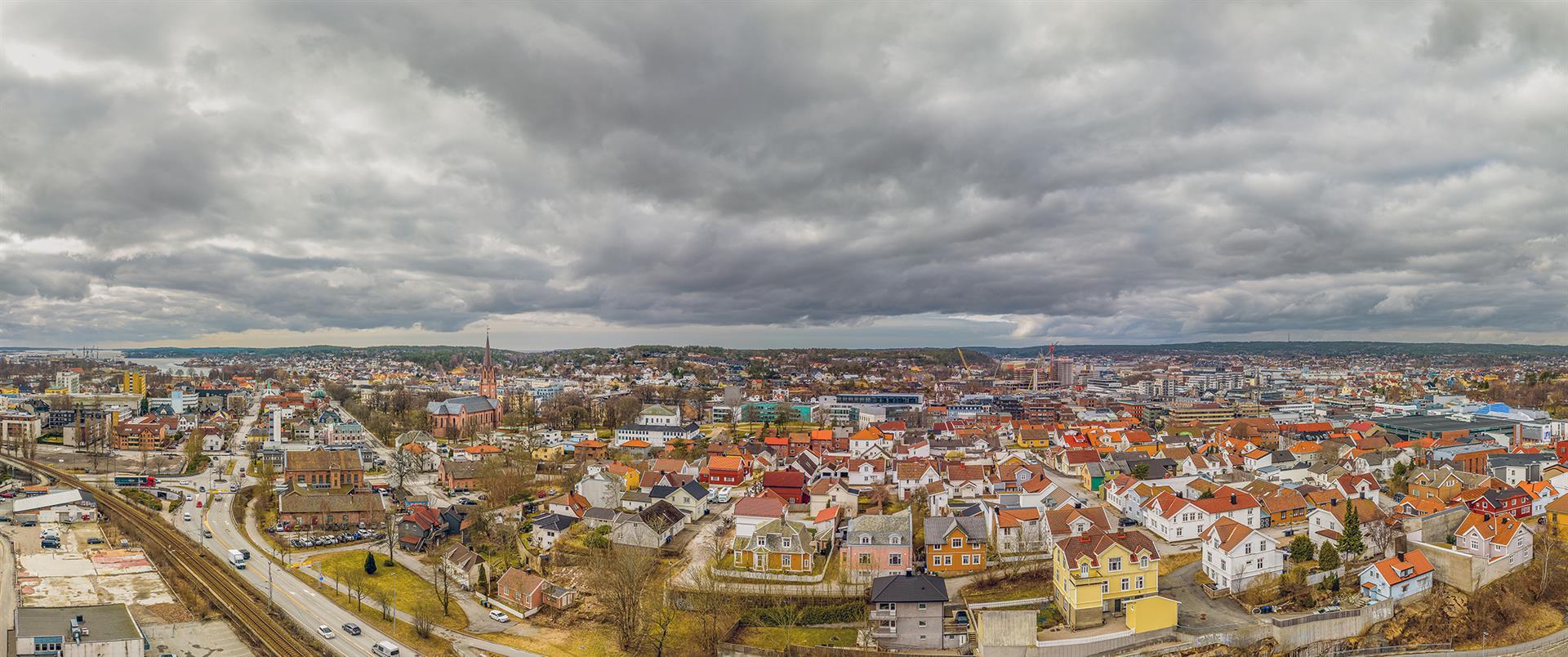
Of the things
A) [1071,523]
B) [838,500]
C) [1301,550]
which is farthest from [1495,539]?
[838,500]

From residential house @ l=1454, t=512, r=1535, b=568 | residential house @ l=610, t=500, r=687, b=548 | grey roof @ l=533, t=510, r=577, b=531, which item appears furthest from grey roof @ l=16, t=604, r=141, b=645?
residential house @ l=1454, t=512, r=1535, b=568

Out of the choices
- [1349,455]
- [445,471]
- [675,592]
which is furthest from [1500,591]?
[445,471]

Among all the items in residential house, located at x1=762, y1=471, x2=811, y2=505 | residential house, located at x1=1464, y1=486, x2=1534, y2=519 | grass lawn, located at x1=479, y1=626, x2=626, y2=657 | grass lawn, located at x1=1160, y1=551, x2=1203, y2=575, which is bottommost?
grass lawn, located at x1=479, y1=626, x2=626, y2=657

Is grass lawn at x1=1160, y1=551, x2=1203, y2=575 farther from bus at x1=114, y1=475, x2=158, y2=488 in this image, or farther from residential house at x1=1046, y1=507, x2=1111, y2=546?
bus at x1=114, y1=475, x2=158, y2=488

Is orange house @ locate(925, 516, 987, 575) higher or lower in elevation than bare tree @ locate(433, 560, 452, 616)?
higher

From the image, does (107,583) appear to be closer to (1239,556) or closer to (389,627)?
(389,627)

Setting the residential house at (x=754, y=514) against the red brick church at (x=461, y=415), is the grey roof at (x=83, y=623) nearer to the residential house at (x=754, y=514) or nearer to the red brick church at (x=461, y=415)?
the residential house at (x=754, y=514)

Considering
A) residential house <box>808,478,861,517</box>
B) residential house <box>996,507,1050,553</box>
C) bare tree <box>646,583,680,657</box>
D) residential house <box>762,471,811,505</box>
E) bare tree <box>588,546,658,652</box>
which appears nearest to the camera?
bare tree <box>646,583,680,657</box>
